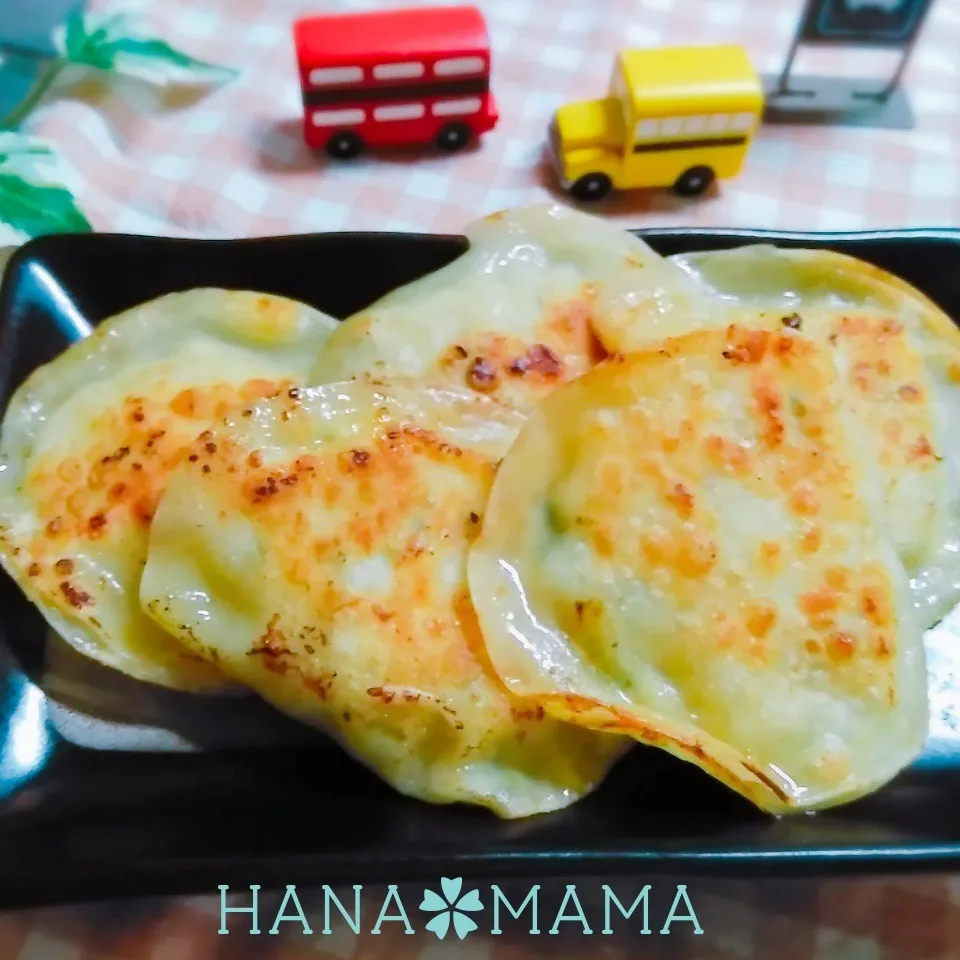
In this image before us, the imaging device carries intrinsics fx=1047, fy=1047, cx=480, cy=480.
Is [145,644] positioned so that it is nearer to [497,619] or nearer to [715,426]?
[497,619]

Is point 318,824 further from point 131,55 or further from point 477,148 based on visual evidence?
point 131,55

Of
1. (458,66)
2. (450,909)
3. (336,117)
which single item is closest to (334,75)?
(336,117)

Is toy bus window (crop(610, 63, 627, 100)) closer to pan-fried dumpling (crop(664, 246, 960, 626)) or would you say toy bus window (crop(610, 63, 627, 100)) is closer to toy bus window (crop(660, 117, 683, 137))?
toy bus window (crop(660, 117, 683, 137))

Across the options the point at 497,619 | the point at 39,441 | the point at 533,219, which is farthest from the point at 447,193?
the point at 497,619

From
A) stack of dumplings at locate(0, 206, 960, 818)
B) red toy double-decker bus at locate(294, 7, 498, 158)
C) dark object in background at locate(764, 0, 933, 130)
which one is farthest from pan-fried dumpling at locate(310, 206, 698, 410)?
dark object in background at locate(764, 0, 933, 130)

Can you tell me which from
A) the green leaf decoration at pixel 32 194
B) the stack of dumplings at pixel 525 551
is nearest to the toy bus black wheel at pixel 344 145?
the green leaf decoration at pixel 32 194

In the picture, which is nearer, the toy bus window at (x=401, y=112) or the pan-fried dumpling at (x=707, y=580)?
the pan-fried dumpling at (x=707, y=580)

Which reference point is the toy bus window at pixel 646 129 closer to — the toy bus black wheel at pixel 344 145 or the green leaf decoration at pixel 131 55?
the toy bus black wheel at pixel 344 145
